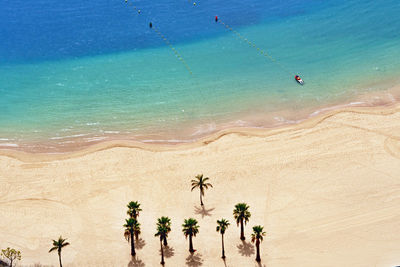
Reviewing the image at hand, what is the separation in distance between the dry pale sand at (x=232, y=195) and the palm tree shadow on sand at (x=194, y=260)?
6.0 inches

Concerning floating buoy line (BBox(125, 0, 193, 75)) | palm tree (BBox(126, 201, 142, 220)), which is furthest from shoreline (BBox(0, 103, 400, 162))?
floating buoy line (BBox(125, 0, 193, 75))

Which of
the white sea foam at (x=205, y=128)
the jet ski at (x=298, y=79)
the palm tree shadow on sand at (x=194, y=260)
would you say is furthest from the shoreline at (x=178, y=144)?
the palm tree shadow on sand at (x=194, y=260)

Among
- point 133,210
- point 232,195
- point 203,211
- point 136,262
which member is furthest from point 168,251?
point 232,195

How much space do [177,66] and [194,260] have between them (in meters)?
39.4

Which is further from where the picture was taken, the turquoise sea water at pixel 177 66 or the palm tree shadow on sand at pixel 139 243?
the turquoise sea water at pixel 177 66

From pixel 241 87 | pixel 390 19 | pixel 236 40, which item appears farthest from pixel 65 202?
pixel 390 19

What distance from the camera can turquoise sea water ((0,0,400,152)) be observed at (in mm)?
63344

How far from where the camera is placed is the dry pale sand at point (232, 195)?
43500 millimetres

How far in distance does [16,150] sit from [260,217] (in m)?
34.1

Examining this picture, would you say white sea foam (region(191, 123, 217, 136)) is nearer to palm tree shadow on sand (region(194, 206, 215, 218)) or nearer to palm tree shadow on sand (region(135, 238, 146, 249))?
palm tree shadow on sand (region(194, 206, 215, 218))

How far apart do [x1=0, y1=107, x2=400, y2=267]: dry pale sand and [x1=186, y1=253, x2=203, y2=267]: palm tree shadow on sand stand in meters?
0.15

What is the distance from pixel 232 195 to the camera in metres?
49.8

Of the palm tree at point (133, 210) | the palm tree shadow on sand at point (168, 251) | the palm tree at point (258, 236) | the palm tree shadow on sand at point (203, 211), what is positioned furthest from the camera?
the palm tree shadow on sand at point (203, 211)

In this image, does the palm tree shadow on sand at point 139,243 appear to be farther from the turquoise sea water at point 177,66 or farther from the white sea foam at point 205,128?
the white sea foam at point 205,128
